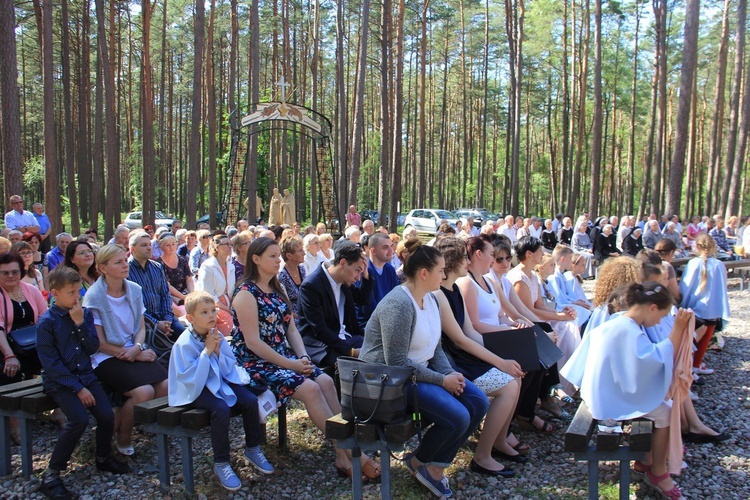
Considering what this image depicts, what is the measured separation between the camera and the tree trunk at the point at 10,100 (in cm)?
1014

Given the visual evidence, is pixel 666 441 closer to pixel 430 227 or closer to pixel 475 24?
pixel 430 227

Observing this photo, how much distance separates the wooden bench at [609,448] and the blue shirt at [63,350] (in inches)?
121

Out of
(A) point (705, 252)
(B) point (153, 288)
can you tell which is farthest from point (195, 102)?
(A) point (705, 252)

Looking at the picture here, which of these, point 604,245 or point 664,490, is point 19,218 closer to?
point 664,490

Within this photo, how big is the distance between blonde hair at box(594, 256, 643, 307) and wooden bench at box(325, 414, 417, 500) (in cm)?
200

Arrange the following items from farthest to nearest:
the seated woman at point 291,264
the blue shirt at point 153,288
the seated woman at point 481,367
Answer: the seated woman at point 291,264 < the blue shirt at point 153,288 < the seated woman at point 481,367

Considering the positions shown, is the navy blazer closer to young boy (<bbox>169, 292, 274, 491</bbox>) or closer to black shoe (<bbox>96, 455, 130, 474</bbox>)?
young boy (<bbox>169, 292, 274, 491</bbox>)

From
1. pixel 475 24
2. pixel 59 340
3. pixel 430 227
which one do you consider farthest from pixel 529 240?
pixel 475 24

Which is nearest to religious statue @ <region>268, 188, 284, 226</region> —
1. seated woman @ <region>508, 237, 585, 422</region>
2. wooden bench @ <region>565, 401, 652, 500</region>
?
seated woman @ <region>508, 237, 585, 422</region>

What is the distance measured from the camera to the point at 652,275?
481 centimetres

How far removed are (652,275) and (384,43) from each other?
17.5 metres

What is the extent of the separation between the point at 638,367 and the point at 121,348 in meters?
3.48

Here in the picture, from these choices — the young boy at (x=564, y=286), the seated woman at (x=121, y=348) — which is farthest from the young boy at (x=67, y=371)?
the young boy at (x=564, y=286)

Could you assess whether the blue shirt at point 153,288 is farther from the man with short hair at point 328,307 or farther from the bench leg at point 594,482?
the bench leg at point 594,482
